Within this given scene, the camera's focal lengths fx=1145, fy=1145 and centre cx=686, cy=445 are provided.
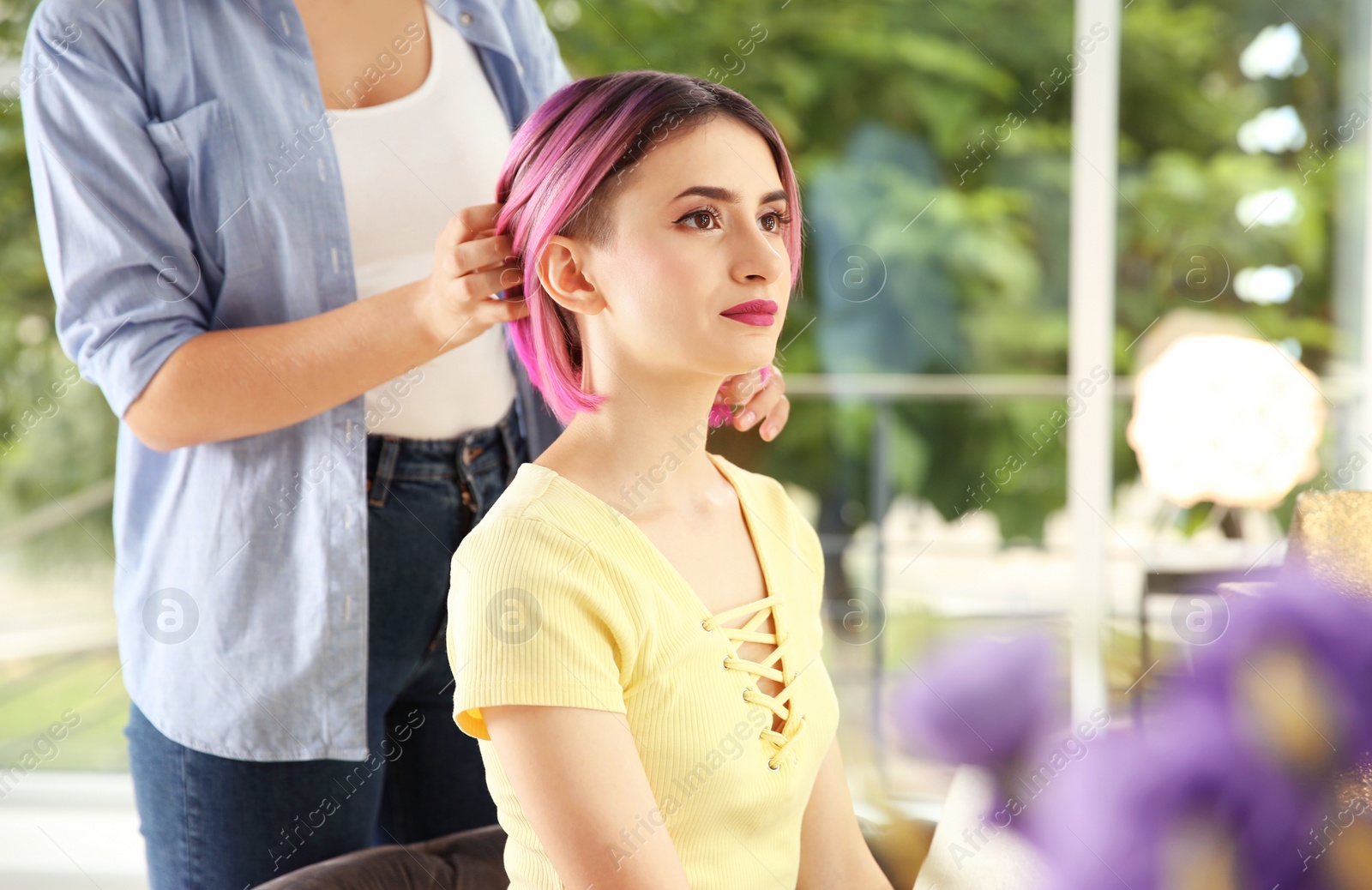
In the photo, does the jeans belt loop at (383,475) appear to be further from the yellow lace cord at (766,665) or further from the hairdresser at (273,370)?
the yellow lace cord at (766,665)

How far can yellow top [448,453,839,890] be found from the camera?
785 mm

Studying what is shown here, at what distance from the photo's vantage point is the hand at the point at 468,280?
2.84ft

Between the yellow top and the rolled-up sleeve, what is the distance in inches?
14.1

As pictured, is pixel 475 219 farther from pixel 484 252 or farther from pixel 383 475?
pixel 383 475

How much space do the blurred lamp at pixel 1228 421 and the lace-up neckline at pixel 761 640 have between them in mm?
2212

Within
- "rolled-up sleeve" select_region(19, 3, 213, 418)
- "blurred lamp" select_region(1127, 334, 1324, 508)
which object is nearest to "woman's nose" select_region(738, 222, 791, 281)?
"rolled-up sleeve" select_region(19, 3, 213, 418)

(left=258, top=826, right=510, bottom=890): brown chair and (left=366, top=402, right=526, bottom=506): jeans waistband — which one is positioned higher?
(left=366, top=402, right=526, bottom=506): jeans waistband

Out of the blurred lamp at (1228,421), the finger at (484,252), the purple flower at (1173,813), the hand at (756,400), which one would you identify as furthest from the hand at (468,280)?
the blurred lamp at (1228,421)

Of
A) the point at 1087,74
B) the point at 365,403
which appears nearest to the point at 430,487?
the point at 365,403

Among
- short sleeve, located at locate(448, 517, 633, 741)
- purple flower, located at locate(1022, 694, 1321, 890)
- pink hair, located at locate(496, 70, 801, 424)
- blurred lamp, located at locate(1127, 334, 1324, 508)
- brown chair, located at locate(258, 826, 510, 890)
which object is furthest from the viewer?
blurred lamp, located at locate(1127, 334, 1324, 508)

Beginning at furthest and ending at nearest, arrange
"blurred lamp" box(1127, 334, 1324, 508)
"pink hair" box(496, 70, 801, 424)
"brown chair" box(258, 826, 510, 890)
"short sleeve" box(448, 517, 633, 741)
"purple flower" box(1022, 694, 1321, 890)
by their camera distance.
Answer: "blurred lamp" box(1127, 334, 1324, 508), "brown chair" box(258, 826, 510, 890), "pink hair" box(496, 70, 801, 424), "short sleeve" box(448, 517, 633, 741), "purple flower" box(1022, 694, 1321, 890)

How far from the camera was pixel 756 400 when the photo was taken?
40.8 inches

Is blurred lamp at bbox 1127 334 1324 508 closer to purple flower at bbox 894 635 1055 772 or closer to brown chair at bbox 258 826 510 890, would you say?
brown chair at bbox 258 826 510 890

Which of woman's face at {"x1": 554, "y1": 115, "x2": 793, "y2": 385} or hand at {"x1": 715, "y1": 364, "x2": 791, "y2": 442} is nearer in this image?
woman's face at {"x1": 554, "y1": 115, "x2": 793, "y2": 385}
